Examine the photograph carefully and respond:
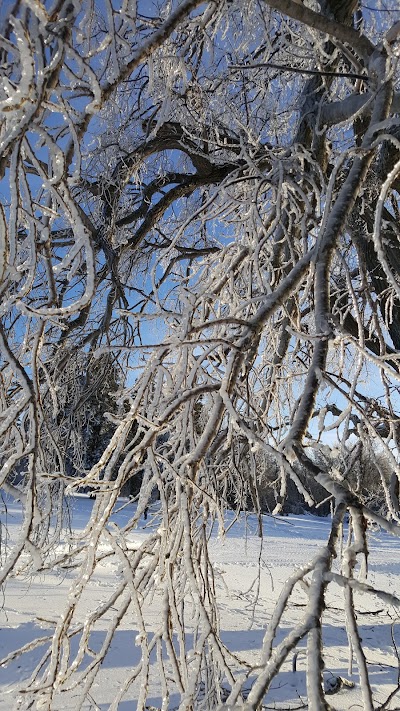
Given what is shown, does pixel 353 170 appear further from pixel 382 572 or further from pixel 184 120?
pixel 382 572

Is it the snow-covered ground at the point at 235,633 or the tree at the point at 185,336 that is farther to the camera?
the snow-covered ground at the point at 235,633

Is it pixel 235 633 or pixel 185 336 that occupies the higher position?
pixel 185 336

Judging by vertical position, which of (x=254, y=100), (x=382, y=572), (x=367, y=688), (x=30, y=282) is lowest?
(x=382, y=572)

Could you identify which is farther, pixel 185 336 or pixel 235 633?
pixel 235 633

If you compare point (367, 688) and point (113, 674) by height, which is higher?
point (367, 688)

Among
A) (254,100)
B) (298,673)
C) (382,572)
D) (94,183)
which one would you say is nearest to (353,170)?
(94,183)

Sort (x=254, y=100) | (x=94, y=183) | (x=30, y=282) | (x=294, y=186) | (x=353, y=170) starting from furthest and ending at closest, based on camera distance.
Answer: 1. (x=254, y=100)
2. (x=94, y=183)
3. (x=294, y=186)
4. (x=353, y=170)
5. (x=30, y=282)

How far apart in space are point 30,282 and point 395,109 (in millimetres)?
1511

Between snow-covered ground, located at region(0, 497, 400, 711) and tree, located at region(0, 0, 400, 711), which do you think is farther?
snow-covered ground, located at region(0, 497, 400, 711)

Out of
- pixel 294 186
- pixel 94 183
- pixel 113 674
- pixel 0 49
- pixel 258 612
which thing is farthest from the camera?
pixel 258 612

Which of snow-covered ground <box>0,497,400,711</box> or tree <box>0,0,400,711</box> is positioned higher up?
tree <box>0,0,400,711</box>

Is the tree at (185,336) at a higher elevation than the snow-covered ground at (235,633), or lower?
higher

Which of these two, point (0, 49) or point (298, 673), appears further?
point (298, 673)

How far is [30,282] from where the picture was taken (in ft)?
2.59
